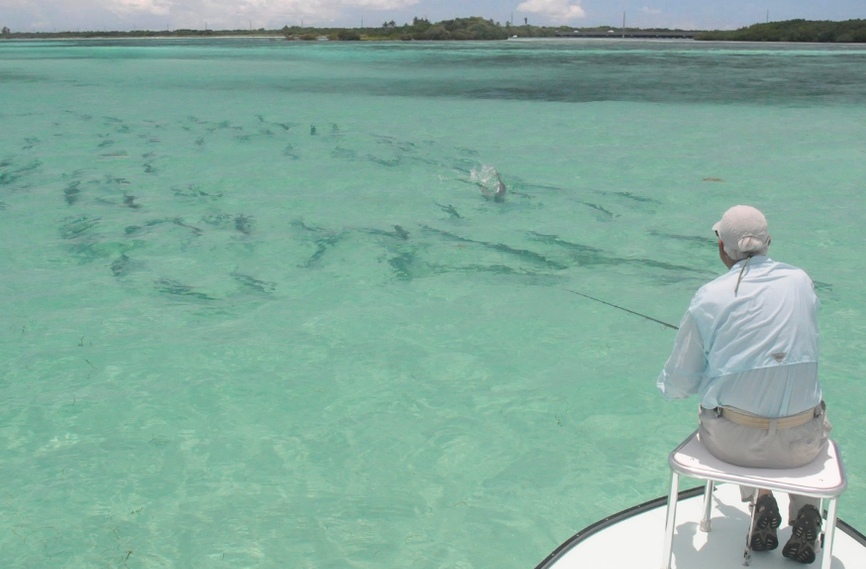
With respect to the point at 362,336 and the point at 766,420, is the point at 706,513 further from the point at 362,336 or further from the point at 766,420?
the point at 362,336

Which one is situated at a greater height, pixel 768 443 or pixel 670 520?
pixel 768 443

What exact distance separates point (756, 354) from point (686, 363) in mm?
237

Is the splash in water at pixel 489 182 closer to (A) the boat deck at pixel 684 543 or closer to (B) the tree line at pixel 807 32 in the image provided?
(A) the boat deck at pixel 684 543

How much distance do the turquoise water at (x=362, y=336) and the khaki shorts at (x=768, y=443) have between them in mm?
1398

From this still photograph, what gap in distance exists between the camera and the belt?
7.99 feet

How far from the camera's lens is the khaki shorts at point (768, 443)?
244 cm

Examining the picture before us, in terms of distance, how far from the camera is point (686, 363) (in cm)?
258

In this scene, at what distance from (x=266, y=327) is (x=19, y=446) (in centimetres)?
219

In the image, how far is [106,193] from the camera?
11234 millimetres

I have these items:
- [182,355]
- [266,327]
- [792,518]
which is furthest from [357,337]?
[792,518]

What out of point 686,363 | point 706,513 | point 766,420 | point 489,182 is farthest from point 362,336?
point 489,182

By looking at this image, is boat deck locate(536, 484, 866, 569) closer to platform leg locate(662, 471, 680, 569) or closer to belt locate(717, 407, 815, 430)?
platform leg locate(662, 471, 680, 569)

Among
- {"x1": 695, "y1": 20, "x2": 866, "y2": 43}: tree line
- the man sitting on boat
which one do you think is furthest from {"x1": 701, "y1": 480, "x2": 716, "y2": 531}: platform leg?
{"x1": 695, "y1": 20, "x2": 866, "y2": 43}: tree line

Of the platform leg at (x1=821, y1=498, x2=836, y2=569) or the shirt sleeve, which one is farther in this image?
the shirt sleeve
